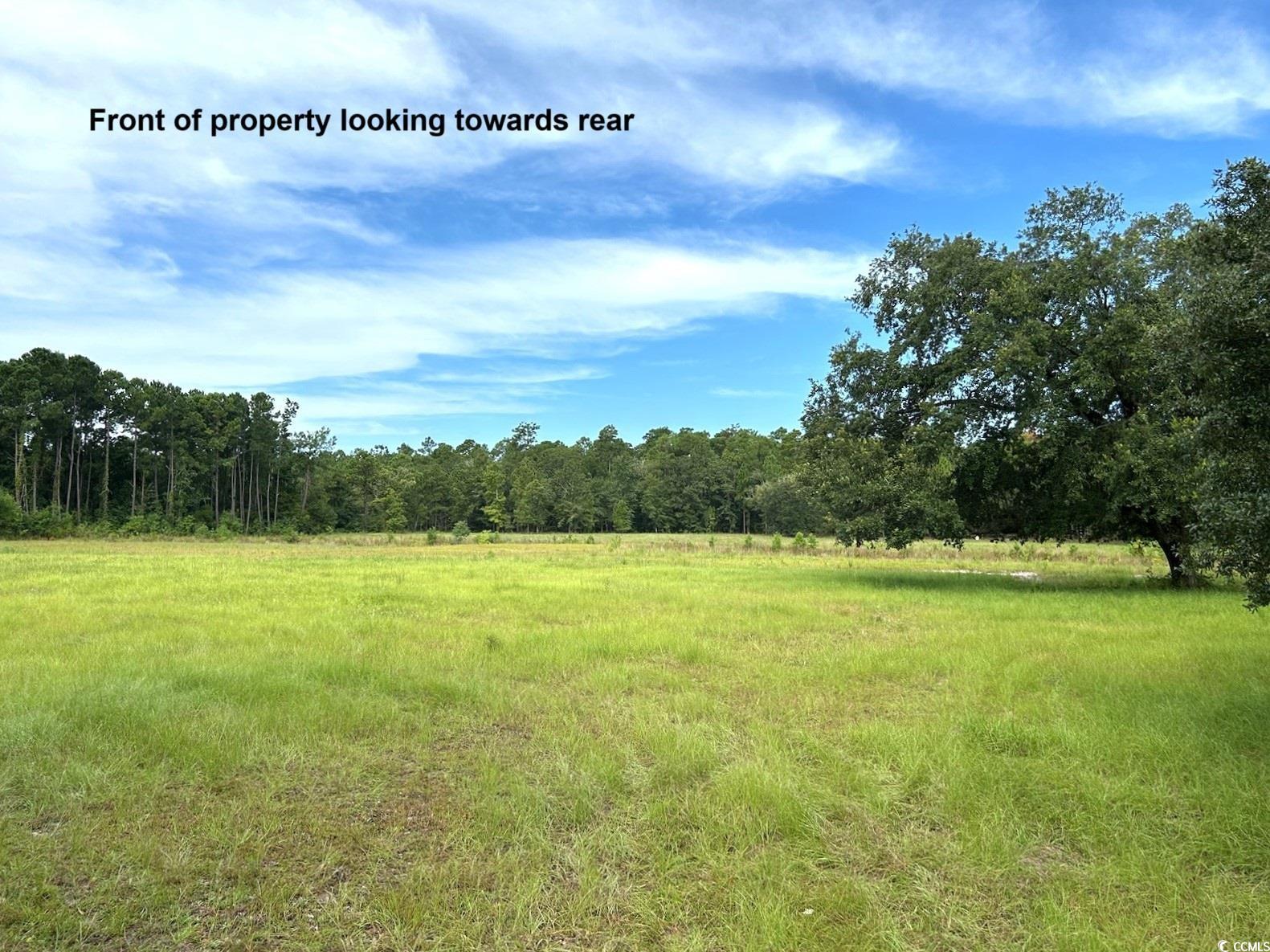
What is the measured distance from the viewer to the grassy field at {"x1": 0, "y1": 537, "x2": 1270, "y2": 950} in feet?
12.5

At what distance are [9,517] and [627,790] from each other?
67.8 m

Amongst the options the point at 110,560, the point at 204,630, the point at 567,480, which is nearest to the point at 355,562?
the point at 110,560

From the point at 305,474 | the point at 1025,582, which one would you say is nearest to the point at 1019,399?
the point at 1025,582

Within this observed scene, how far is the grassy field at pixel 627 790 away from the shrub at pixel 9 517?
55527 mm

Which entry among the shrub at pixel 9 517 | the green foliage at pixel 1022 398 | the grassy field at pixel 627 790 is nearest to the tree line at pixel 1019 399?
the green foliage at pixel 1022 398

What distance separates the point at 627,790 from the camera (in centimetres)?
552

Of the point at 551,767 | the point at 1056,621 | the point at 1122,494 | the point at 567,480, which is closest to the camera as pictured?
the point at 551,767

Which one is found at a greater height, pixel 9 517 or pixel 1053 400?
pixel 1053 400

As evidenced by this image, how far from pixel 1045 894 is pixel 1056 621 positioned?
445 inches

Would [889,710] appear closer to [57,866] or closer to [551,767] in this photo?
[551,767]

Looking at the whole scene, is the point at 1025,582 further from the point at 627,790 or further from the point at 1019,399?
the point at 627,790

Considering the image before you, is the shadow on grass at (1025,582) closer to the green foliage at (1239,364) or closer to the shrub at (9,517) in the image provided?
the green foliage at (1239,364)

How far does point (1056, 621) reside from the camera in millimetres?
13547

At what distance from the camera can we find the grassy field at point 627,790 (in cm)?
382
